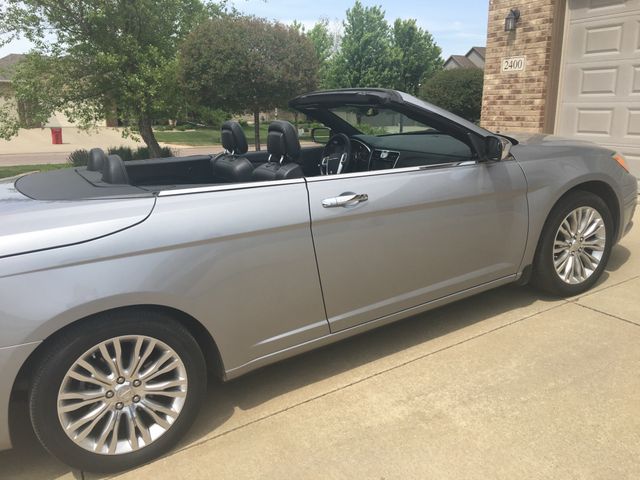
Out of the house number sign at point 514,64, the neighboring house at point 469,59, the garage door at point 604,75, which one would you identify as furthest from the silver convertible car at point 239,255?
the neighboring house at point 469,59

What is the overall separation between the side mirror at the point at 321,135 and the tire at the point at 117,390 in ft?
7.56

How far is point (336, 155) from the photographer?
3.82m

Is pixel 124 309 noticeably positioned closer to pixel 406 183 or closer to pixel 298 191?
pixel 298 191

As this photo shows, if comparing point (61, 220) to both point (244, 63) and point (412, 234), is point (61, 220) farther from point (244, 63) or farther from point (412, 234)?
point (244, 63)

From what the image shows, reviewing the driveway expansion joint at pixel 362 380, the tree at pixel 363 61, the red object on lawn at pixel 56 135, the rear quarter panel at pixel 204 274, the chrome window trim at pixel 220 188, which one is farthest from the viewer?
the tree at pixel 363 61

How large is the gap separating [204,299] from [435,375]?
1404 mm

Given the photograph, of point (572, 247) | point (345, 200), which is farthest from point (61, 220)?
point (572, 247)

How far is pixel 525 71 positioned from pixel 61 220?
7.84m

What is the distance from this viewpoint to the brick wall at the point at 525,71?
7984mm

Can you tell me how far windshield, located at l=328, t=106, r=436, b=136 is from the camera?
12.1 feet

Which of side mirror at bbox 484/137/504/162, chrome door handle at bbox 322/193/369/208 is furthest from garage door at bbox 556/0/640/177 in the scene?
chrome door handle at bbox 322/193/369/208

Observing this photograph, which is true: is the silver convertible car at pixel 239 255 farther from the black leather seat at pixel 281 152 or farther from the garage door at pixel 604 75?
the garage door at pixel 604 75

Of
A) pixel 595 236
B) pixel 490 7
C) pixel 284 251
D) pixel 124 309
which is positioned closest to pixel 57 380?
pixel 124 309

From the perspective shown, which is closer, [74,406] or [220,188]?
[74,406]
